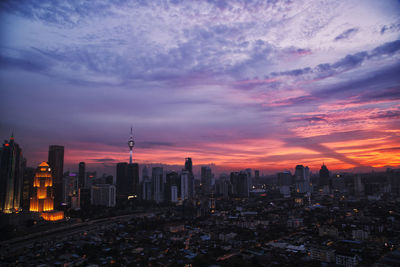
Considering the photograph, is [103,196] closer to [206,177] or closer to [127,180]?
[127,180]

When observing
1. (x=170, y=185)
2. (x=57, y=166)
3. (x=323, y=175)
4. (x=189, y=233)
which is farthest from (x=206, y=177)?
(x=189, y=233)

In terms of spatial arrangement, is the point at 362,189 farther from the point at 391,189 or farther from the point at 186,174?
the point at 186,174

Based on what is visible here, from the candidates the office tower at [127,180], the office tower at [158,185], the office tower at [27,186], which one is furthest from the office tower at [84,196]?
the office tower at [27,186]

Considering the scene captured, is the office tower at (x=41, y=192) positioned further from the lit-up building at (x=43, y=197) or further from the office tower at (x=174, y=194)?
the office tower at (x=174, y=194)

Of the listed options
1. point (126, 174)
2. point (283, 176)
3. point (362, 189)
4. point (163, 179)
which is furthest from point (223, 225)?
point (283, 176)

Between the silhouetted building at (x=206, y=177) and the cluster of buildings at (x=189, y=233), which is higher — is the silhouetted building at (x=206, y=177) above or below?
above

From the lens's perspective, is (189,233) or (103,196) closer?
(189,233)
